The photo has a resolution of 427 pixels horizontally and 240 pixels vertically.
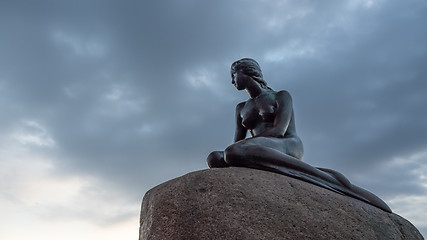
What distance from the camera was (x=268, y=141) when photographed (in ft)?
14.7

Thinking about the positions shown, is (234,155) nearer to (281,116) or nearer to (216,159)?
(216,159)

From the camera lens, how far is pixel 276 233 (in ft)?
10.2

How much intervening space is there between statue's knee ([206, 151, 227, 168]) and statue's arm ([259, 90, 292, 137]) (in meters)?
0.66

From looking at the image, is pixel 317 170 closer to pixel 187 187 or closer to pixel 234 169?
pixel 234 169

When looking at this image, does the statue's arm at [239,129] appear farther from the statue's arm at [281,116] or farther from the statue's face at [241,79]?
the statue's arm at [281,116]

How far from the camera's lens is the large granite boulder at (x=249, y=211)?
3.03 metres

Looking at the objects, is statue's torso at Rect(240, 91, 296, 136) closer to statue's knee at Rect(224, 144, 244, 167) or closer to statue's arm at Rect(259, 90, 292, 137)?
statue's arm at Rect(259, 90, 292, 137)

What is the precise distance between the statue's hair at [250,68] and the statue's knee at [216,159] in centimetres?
155

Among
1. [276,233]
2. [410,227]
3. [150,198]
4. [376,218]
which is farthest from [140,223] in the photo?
[410,227]

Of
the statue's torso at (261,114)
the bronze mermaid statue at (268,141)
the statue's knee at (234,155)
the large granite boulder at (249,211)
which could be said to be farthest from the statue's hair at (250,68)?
the large granite boulder at (249,211)

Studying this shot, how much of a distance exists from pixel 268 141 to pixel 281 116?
66cm

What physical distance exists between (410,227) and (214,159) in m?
2.24

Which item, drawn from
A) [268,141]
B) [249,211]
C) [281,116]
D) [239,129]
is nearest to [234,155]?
[268,141]

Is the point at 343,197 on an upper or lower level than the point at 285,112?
lower
